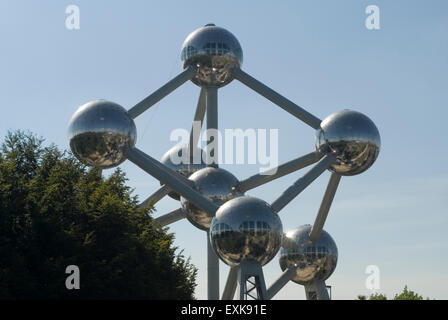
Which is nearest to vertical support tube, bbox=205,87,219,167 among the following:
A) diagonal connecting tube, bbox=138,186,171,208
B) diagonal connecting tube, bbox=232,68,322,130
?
diagonal connecting tube, bbox=232,68,322,130

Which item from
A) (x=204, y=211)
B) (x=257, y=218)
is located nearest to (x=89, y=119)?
(x=204, y=211)

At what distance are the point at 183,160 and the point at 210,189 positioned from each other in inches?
243

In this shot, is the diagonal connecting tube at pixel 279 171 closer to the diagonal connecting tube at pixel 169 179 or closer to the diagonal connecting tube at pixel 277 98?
the diagonal connecting tube at pixel 277 98

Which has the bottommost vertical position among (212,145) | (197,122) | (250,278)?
(250,278)

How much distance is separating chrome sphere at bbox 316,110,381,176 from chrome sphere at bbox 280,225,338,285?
11.8 feet

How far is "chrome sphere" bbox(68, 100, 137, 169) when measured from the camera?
26422 mm

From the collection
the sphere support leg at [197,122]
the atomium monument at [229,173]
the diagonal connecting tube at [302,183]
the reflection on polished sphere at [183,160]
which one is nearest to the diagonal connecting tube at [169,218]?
the atomium monument at [229,173]

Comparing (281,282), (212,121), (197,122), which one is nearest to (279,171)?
(212,121)

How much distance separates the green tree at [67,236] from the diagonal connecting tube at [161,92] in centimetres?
311

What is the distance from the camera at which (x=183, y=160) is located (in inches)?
1319

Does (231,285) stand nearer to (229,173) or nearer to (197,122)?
(229,173)

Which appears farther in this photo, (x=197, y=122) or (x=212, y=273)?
(x=197, y=122)

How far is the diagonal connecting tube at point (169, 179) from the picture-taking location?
25.8m

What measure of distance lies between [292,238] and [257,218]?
25.7 ft
